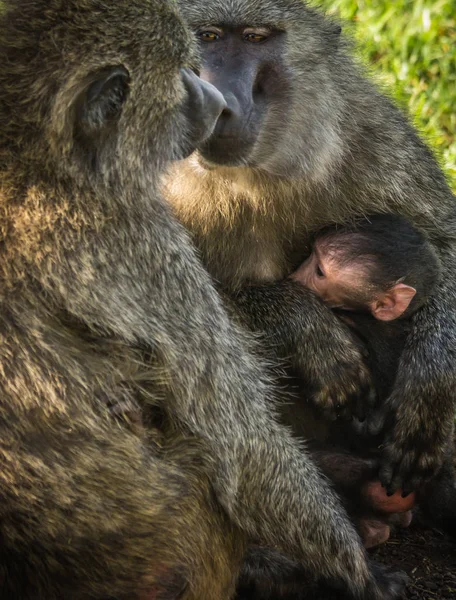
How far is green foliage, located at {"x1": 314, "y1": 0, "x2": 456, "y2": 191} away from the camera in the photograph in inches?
295

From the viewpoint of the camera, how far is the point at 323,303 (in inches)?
183

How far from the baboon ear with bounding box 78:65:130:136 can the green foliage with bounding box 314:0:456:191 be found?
4.12 meters

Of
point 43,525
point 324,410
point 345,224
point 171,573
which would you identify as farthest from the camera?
point 345,224

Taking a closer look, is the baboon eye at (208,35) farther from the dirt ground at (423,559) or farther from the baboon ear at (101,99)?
the dirt ground at (423,559)

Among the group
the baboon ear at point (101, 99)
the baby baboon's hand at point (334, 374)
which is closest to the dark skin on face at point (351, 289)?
the baby baboon's hand at point (334, 374)

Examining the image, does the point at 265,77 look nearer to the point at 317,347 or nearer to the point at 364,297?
the point at 364,297

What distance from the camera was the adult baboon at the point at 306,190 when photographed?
14.9 ft

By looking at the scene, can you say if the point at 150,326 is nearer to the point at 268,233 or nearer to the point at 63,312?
the point at 63,312

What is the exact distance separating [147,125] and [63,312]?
0.71 m

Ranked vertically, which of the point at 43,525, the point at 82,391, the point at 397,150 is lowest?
the point at 43,525

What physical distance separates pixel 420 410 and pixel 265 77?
1.57m

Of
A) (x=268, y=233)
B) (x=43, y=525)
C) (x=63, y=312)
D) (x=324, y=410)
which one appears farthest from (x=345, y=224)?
(x=43, y=525)

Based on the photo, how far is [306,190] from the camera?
496 cm

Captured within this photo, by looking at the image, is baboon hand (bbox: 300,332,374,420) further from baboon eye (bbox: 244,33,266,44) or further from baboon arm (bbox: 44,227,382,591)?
baboon eye (bbox: 244,33,266,44)
